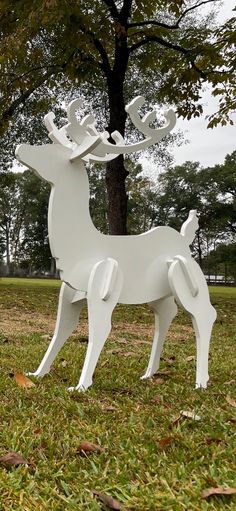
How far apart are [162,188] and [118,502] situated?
4538 centimetres

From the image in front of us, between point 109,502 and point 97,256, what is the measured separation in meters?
2.02

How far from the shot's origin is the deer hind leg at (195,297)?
379 cm

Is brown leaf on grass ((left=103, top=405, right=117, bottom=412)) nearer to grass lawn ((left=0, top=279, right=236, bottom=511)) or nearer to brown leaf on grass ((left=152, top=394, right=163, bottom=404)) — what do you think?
grass lawn ((left=0, top=279, right=236, bottom=511))

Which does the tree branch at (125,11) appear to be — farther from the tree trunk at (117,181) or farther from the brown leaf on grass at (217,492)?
the brown leaf on grass at (217,492)

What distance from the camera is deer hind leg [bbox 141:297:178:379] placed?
4156 millimetres

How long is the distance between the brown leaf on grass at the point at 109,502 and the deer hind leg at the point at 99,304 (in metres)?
1.53

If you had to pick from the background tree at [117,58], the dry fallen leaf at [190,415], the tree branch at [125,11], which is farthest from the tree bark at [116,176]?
the dry fallen leaf at [190,415]

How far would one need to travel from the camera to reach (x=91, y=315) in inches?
138

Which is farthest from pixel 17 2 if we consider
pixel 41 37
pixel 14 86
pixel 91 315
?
pixel 91 315

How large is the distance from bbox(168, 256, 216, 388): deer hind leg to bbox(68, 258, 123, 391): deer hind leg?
476 mm

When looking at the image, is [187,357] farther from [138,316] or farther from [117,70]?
[117,70]

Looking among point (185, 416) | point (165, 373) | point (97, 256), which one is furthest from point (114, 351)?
point (185, 416)

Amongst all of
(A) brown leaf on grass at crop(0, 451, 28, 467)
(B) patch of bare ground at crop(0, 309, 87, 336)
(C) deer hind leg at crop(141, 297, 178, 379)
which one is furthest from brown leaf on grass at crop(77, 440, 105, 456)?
(B) patch of bare ground at crop(0, 309, 87, 336)

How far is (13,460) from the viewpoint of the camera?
2.24 m
